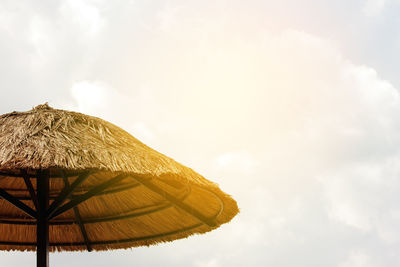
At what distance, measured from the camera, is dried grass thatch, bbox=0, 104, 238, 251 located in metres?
3.72

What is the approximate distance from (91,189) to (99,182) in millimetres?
1141

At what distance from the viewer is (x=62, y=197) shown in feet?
13.8

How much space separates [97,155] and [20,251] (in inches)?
107

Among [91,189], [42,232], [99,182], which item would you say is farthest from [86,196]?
[99,182]

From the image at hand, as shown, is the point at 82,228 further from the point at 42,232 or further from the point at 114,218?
the point at 42,232

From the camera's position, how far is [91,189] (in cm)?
438

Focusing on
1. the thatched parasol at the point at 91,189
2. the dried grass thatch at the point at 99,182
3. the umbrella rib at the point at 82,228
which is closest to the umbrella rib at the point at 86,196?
the thatched parasol at the point at 91,189

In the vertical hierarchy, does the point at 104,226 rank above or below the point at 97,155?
above

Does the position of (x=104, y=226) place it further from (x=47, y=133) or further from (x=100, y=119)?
(x=47, y=133)

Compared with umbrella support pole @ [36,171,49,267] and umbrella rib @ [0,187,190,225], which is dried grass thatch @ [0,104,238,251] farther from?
umbrella support pole @ [36,171,49,267]

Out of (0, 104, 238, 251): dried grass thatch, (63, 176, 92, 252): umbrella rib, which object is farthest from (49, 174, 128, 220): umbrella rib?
(63, 176, 92, 252): umbrella rib

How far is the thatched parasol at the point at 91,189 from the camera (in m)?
3.75

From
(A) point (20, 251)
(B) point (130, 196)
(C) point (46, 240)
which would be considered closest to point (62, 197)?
(C) point (46, 240)

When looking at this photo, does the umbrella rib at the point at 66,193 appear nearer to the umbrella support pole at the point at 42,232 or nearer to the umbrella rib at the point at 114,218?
the umbrella support pole at the point at 42,232
